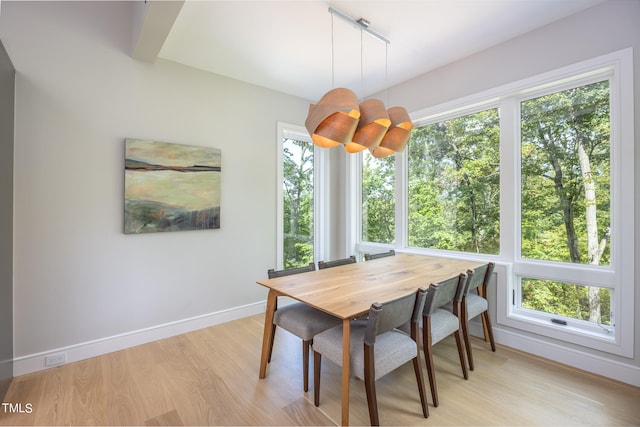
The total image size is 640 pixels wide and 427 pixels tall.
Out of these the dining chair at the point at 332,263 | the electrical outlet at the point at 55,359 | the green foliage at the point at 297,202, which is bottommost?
the electrical outlet at the point at 55,359

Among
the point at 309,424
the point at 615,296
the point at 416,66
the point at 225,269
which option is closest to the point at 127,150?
the point at 225,269

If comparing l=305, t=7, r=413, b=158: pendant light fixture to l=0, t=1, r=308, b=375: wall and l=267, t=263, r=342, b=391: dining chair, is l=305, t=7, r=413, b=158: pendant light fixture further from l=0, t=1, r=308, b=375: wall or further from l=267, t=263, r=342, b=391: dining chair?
l=0, t=1, r=308, b=375: wall

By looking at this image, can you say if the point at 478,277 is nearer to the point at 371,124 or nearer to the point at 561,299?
the point at 561,299

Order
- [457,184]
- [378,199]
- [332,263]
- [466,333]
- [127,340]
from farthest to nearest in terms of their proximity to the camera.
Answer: [378,199] → [457,184] → [332,263] → [127,340] → [466,333]

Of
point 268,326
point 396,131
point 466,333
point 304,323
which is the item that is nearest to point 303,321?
point 304,323

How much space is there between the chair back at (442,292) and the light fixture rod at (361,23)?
211 cm

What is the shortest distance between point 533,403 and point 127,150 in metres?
3.69

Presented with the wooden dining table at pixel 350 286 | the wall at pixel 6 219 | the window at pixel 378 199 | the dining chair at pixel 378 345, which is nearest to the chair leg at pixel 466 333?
the wooden dining table at pixel 350 286

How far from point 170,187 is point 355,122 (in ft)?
6.47

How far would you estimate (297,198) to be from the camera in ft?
12.8

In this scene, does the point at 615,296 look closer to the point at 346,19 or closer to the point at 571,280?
the point at 571,280

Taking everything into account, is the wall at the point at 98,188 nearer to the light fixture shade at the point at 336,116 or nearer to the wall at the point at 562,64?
the light fixture shade at the point at 336,116

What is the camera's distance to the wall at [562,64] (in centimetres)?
196

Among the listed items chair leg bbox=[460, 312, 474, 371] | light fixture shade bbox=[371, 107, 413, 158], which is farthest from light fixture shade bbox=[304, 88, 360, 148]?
chair leg bbox=[460, 312, 474, 371]
